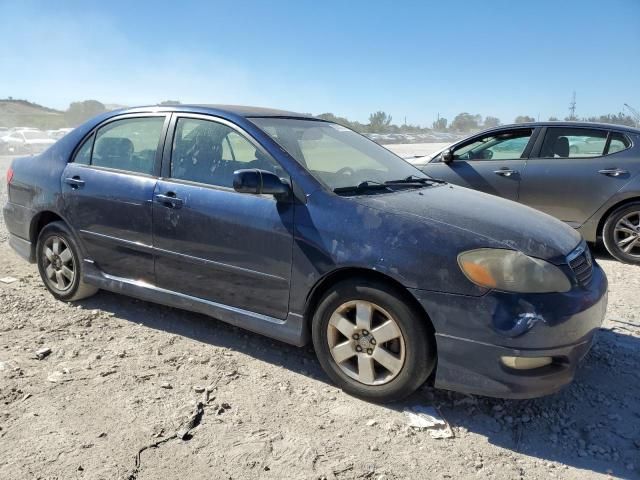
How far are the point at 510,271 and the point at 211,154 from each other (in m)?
2.06

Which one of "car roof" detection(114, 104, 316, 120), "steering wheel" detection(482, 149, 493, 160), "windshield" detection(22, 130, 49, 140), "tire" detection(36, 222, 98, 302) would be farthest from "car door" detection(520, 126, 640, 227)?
"windshield" detection(22, 130, 49, 140)

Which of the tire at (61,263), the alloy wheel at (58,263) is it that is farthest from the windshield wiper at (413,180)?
the alloy wheel at (58,263)

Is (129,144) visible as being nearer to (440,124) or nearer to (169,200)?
(169,200)

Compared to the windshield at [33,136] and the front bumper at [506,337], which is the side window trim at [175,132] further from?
the windshield at [33,136]

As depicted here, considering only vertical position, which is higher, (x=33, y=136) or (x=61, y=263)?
(x=33, y=136)

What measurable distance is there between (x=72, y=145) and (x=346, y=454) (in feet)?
10.9

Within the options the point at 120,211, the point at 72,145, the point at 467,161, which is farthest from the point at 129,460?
the point at 467,161

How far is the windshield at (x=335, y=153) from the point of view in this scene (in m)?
3.25

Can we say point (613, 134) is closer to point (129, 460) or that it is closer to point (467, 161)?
point (467, 161)

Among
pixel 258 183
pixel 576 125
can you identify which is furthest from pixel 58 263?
pixel 576 125

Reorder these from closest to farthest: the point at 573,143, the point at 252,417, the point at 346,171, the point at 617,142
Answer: the point at 252,417
the point at 346,171
the point at 617,142
the point at 573,143

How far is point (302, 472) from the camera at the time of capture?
2.33m

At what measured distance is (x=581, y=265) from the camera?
287cm

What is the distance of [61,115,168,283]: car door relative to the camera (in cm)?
362
